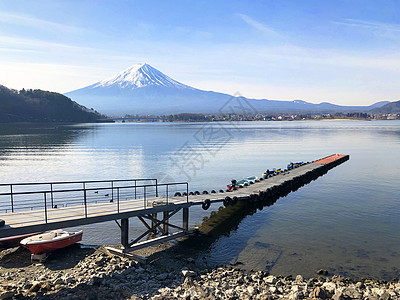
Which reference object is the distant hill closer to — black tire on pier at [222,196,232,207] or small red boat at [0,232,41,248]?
small red boat at [0,232,41,248]

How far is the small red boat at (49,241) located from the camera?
13.7 meters

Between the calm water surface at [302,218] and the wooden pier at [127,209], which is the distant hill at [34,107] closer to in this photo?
the calm water surface at [302,218]

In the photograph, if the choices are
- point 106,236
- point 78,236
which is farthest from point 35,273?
point 106,236

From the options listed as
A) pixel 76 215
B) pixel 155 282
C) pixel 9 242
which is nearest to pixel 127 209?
pixel 76 215

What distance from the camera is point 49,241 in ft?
46.0

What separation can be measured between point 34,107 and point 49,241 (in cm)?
18019

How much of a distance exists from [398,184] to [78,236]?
2919cm

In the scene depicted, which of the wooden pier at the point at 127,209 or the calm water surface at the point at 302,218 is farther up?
the wooden pier at the point at 127,209

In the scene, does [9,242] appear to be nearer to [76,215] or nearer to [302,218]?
[76,215]

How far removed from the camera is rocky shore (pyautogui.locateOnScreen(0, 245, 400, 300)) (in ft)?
35.3

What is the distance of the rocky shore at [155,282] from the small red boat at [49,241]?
550 mm

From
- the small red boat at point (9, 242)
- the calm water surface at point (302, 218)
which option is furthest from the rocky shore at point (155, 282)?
the calm water surface at point (302, 218)

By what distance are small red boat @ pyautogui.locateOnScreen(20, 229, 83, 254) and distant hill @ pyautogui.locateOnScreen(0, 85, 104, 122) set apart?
159566mm

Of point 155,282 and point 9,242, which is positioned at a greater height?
point 9,242
